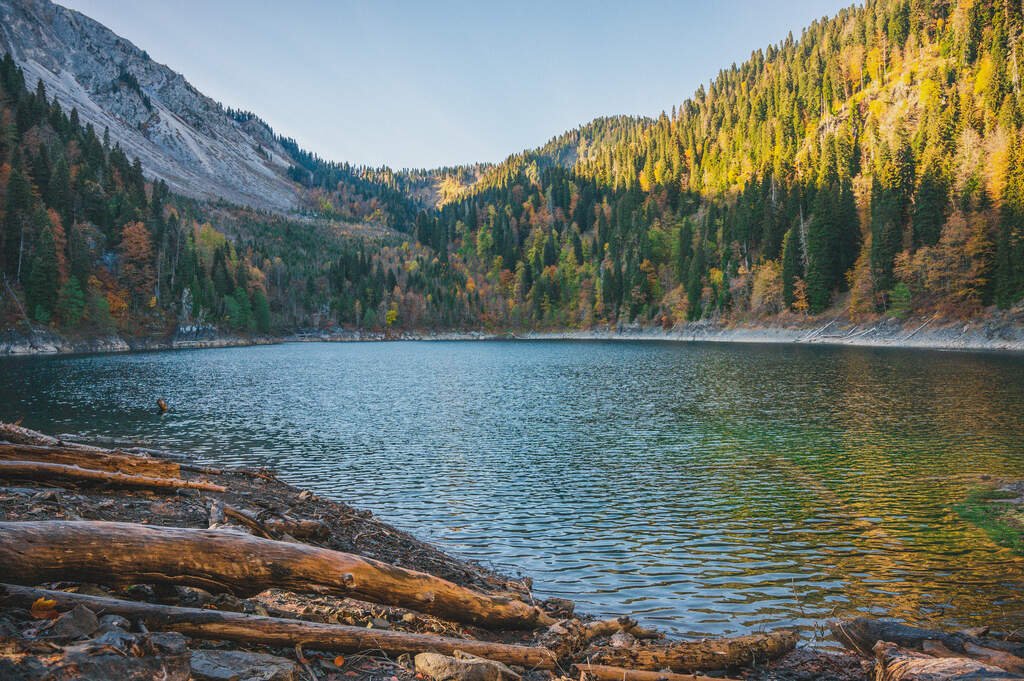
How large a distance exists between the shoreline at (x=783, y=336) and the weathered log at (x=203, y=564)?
84.3m

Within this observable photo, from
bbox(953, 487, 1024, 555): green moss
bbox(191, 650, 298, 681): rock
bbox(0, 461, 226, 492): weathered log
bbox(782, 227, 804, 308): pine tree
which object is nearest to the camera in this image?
bbox(191, 650, 298, 681): rock

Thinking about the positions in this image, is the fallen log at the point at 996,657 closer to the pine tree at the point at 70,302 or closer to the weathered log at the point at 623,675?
the weathered log at the point at 623,675

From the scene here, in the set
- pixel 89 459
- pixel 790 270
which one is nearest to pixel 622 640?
pixel 89 459

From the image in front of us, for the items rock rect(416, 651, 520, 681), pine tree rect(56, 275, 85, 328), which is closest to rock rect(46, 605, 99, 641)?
rock rect(416, 651, 520, 681)

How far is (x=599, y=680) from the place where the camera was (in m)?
6.35

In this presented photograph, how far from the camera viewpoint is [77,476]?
11.0 meters

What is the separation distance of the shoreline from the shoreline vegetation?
80108mm

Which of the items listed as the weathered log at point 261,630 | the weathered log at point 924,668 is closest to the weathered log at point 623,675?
the weathered log at point 261,630

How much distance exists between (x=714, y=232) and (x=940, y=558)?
15311cm

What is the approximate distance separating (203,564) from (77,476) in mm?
7171

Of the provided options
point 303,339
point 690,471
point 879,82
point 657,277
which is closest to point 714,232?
point 657,277

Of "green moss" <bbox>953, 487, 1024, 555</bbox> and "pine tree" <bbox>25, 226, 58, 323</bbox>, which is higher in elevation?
"pine tree" <bbox>25, 226, 58, 323</bbox>

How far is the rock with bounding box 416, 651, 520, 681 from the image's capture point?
5758 millimetres

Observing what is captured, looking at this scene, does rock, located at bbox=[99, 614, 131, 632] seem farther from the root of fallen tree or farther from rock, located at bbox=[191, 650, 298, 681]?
the root of fallen tree
